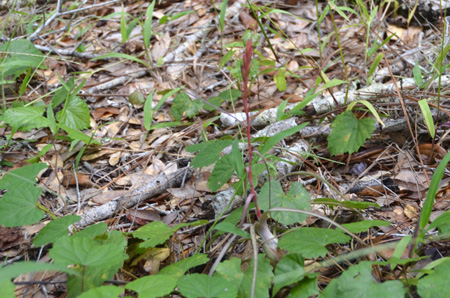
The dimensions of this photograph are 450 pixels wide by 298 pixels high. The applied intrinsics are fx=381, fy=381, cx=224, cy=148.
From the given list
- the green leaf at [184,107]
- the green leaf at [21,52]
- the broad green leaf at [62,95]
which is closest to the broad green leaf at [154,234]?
the green leaf at [184,107]

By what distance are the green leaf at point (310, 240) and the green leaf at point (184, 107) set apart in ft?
3.42

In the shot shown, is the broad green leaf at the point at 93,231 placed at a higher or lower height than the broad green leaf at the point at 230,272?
higher

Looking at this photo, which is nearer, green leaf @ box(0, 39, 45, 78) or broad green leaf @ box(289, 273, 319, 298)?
broad green leaf @ box(289, 273, 319, 298)

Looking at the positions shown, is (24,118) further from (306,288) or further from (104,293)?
(306,288)

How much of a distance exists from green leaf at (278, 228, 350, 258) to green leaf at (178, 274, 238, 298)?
178mm

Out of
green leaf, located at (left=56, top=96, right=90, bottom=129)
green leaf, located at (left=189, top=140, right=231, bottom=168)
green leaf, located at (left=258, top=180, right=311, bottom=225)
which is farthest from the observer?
green leaf, located at (left=56, top=96, right=90, bottom=129)

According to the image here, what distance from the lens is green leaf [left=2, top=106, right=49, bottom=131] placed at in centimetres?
178

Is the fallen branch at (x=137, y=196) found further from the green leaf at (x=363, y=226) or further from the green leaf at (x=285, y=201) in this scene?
the green leaf at (x=363, y=226)

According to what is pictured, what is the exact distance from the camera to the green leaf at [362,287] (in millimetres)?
863

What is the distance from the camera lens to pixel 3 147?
194 cm

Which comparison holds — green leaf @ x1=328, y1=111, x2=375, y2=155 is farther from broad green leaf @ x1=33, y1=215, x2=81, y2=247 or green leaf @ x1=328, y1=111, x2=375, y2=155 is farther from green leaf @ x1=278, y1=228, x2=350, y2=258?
broad green leaf @ x1=33, y1=215, x2=81, y2=247

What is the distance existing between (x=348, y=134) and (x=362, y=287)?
0.80 meters

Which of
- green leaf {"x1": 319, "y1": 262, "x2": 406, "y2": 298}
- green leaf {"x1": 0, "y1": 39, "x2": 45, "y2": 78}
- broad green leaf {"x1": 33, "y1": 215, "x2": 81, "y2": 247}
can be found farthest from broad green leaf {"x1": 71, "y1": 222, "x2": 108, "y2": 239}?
green leaf {"x1": 0, "y1": 39, "x2": 45, "y2": 78}

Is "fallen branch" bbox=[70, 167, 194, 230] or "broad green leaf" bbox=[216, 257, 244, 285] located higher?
"broad green leaf" bbox=[216, 257, 244, 285]
